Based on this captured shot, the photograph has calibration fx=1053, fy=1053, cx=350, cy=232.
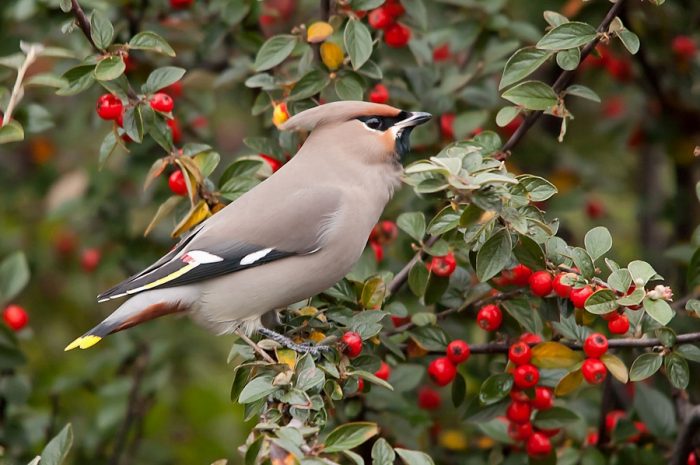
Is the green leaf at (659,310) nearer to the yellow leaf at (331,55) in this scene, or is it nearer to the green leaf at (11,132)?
the yellow leaf at (331,55)

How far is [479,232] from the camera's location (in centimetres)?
257

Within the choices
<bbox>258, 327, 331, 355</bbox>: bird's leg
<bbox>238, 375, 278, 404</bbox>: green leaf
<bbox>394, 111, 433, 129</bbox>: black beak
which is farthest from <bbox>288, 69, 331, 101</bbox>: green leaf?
<bbox>238, 375, 278, 404</bbox>: green leaf

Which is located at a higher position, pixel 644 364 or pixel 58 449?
pixel 644 364

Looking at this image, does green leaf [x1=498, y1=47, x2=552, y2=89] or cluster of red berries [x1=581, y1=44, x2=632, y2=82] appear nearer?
green leaf [x1=498, y1=47, x2=552, y2=89]

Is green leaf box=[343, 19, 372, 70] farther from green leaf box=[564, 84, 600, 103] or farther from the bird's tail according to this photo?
the bird's tail

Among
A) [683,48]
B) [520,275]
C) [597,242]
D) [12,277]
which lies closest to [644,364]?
[597,242]

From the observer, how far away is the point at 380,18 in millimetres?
3400

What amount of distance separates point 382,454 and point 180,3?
223cm

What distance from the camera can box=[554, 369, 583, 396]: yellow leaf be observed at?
282cm

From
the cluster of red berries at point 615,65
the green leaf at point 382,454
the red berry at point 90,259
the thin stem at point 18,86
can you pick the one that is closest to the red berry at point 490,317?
the green leaf at point 382,454

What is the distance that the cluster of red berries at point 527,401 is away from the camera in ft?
9.50

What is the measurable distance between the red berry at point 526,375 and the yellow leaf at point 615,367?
0.66 feet

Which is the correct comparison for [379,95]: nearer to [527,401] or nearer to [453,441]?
[527,401]

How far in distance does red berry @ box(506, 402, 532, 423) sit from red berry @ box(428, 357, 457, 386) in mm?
197
